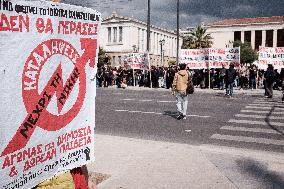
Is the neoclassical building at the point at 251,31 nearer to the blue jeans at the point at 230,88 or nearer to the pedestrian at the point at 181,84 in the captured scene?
the blue jeans at the point at 230,88

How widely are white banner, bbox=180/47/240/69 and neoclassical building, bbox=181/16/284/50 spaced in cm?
6220

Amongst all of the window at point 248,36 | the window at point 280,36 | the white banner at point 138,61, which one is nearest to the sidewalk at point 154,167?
the white banner at point 138,61

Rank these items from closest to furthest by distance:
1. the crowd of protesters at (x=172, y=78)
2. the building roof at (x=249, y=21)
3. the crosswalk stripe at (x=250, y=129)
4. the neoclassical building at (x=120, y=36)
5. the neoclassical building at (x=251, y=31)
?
the crosswalk stripe at (x=250, y=129) → the crowd of protesters at (x=172, y=78) → the neoclassical building at (x=120, y=36) → the neoclassical building at (x=251, y=31) → the building roof at (x=249, y=21)

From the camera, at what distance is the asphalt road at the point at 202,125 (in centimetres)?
804

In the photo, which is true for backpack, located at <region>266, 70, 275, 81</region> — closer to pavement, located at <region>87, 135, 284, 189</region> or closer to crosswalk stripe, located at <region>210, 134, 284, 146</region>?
crosswalk stripe, located at <region>210, 134, 284, 146</region>

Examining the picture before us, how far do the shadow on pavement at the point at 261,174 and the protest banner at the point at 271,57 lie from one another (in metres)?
16.0

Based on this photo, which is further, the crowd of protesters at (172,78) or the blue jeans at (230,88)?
the crowd of protesters at (172,78)

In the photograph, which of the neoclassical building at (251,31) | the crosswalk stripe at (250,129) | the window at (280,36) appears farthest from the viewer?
the neoclassical building at (251,31)

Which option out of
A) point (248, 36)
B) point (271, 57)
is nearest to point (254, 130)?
point (271, 57)

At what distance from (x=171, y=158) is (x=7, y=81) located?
16.0 ft

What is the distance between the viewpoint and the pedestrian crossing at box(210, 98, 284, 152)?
7928 mm

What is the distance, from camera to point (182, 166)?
5.78m

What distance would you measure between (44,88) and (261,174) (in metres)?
4.44

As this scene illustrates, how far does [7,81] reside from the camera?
5.34 feet
